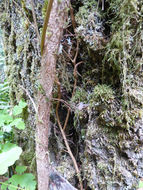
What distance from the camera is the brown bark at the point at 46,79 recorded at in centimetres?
62

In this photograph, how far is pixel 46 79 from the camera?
0.67 meters

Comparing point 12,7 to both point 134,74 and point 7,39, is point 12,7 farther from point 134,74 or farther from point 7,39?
point 134,74

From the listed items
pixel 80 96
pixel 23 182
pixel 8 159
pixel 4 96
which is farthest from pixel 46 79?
pixel 4 96

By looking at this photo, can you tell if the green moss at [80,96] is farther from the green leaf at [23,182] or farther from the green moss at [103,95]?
the green leaf at [23,182]

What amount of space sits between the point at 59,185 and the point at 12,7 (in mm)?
1442

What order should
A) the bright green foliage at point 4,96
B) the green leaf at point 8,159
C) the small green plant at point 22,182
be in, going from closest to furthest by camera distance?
the green leaf at point 8,159 < the small green plant at point 22,182 < the bright green foliage at point 4,96

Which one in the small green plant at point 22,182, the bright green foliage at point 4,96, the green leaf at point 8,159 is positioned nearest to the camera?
the green leaf at point 8,159

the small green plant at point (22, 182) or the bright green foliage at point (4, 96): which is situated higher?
the bright green foliage at point (4, 96)

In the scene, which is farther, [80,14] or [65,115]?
[65,115]

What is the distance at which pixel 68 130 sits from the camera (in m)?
0.94

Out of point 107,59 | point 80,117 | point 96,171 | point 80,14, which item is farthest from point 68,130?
point 80,14

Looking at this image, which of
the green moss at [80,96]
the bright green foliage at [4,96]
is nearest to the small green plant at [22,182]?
the green moss at [80,96]

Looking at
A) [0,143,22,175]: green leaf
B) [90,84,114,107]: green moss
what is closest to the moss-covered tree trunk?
[90,84,114,107]: green moss

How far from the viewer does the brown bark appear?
0.62 meters
